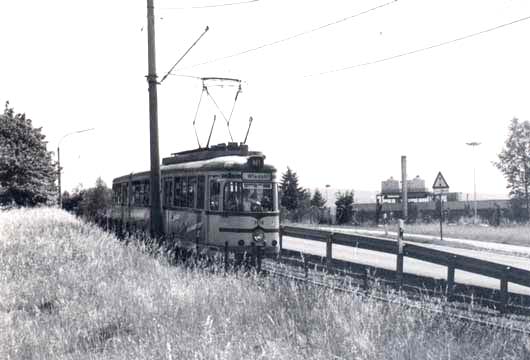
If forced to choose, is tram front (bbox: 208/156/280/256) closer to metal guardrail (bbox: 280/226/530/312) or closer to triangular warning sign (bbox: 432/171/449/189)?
metal guardrail (bbox: 280/226/530/312)

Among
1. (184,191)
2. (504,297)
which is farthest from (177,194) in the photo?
(504,297)

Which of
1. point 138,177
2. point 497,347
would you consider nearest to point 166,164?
point 138,177

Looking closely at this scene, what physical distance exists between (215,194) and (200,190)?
763 mm

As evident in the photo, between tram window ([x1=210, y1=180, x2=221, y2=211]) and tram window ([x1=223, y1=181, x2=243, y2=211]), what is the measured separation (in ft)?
0.62

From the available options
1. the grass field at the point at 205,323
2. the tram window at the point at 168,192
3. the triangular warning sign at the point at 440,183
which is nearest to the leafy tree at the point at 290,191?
the triangular warning sign at the point at 440,183

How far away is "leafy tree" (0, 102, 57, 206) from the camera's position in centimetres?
4812

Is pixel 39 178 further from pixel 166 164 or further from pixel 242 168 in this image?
pixel 242 168

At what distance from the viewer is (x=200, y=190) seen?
15.9 metres

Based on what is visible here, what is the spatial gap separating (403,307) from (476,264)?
6.20 ft

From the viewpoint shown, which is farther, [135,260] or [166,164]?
[166,164]

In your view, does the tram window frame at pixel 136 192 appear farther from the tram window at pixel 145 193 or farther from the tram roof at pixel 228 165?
the tram roof at pixel 228 165

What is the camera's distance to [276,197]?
15648 millimetres

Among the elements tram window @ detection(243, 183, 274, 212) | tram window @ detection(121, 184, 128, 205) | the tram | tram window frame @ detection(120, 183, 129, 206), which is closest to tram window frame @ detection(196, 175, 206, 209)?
the tram

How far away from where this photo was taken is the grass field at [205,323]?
243 inches
